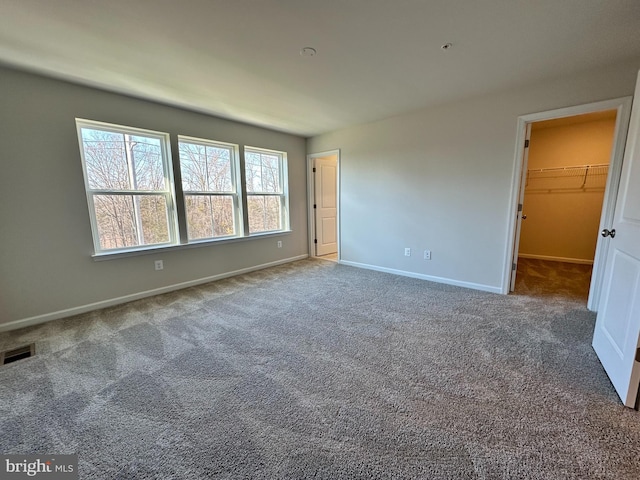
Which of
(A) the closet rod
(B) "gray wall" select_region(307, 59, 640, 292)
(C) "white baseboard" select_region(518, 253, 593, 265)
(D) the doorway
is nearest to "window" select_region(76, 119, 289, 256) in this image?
(B) "gray wall" select_region(307, 59, 640, 292)

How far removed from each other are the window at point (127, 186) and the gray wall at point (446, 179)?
2680 mm

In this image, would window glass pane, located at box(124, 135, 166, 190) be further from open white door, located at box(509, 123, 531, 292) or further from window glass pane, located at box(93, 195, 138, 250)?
open white door, located at box(509, 123, 531, 292)

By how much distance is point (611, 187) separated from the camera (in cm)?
254

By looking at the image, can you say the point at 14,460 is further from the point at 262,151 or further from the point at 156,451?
Result: the point at 262,151

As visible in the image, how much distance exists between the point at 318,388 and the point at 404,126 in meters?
3.52

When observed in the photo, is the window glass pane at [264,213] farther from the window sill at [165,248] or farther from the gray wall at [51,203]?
the gray wall at [51,203]

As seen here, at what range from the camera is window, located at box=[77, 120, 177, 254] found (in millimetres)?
2834

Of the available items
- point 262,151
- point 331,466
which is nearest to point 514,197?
point 331,466

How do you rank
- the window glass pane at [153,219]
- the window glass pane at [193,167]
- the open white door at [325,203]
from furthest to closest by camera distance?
the open white door at [325,203] → the window glass pane at [193,167] → the window glass pane at [153,219]

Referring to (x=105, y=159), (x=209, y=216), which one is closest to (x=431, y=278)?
(x=209, y=216)

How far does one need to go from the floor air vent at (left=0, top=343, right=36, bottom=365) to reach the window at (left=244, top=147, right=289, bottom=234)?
2.75 m

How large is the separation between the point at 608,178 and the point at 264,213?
4.34 metres

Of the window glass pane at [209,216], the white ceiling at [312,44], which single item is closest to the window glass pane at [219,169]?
the window glass pane at [209,216]

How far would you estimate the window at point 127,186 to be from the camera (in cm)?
283
